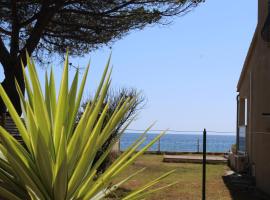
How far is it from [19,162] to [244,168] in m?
12.7

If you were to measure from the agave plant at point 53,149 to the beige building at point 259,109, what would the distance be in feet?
27.4

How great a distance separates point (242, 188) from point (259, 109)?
84.9 inches

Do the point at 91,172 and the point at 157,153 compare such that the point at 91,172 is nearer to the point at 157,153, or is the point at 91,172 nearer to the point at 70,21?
the point at 70,21

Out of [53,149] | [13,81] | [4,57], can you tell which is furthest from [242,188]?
[53,149]

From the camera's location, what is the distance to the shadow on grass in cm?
1107

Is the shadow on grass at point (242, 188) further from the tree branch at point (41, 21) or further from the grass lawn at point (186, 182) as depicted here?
the tree branch at point (41, 21)

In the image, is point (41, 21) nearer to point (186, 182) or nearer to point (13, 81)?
point (13, 81)

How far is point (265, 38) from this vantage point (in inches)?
460

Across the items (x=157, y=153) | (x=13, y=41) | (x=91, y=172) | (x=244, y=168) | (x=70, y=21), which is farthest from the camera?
(x=157, y=153)

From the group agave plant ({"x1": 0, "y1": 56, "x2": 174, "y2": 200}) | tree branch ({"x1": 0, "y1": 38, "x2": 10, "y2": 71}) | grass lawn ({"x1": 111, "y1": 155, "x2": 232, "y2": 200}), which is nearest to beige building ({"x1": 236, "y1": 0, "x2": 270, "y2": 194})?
grass lawn ({"x1": 111, "y1": 155, "x2": 232, "y2": 200})

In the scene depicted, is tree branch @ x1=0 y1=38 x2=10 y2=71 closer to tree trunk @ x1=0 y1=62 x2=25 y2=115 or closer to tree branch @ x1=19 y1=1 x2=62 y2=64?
tree trunk @ x1=0 y1=62 x2=25 y2=115

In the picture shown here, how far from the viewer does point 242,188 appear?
1235 centimetres

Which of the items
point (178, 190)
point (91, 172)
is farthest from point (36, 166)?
point (178, 190)

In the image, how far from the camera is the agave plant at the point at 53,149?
89.2 inches
